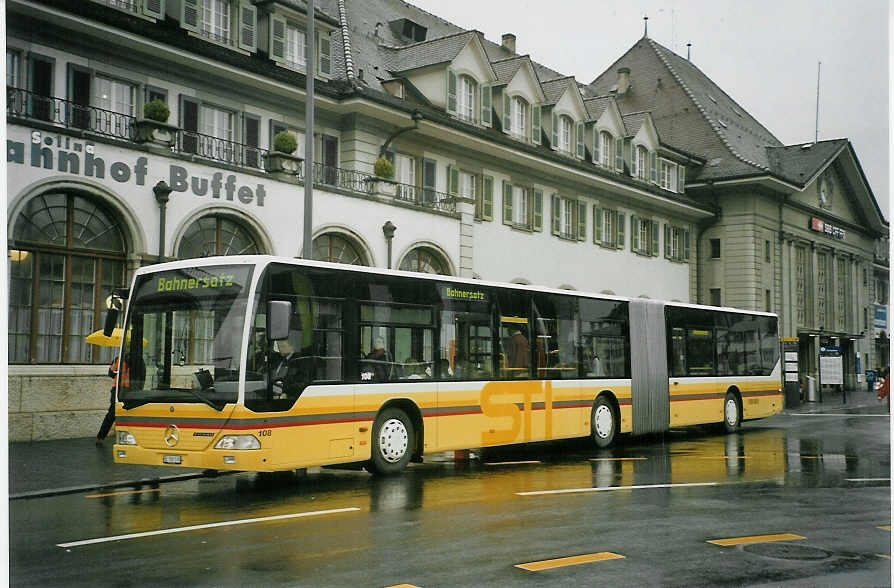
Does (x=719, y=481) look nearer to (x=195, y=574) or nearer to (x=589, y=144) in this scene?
(x=195, y=574)

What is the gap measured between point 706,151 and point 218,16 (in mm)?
27349

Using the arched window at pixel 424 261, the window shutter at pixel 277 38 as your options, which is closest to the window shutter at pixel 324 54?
the window shutter at pixel 277 38

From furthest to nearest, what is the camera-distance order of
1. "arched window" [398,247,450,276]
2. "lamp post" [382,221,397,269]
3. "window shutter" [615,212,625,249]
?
"window shutter" [615,212,625,249] → "arched window" [398,247,450,276] → "lamp post" [382,221,397,269]

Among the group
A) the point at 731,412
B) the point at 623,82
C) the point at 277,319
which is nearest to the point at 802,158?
the point at 731,412

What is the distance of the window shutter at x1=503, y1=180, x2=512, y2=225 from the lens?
33.6 metres

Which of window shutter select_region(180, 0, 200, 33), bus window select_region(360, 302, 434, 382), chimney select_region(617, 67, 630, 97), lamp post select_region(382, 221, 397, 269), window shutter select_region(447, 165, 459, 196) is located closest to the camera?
bus window select_region(360, 302, 434, 382)

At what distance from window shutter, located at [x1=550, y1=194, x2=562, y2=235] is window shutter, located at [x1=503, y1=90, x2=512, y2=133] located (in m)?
3.39

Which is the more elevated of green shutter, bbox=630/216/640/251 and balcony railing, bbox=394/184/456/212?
green shutter, bbox=630/216/640/251

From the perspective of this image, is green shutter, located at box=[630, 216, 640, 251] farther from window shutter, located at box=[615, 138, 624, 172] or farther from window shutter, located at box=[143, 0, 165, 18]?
window shutter, located at box=[143, 0, 165, 18]

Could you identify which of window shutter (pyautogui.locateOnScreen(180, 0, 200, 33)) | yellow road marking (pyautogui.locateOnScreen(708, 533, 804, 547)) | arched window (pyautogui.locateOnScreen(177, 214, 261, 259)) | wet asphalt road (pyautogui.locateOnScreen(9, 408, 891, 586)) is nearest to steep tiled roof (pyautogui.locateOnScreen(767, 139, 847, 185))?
wet asphalt road (pyautogui.locateOnScreen(9, 408, 891, 586))

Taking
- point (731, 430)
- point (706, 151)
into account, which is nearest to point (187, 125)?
point (731, 430)

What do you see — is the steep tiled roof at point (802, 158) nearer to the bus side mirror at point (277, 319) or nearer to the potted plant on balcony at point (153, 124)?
the bus side mirror at point (277, 319)

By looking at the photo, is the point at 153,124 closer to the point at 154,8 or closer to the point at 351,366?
the point at 154,8

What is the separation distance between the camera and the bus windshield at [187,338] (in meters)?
11.8
